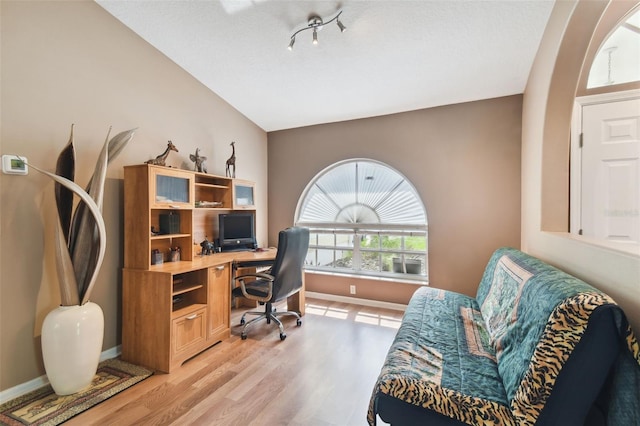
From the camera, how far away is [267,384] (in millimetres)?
2078

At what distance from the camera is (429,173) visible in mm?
3447

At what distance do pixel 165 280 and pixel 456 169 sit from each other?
3.28 metres

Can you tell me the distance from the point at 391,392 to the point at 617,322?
2.93ft

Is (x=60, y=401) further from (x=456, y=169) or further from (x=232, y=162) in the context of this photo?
(x=456, y=169)

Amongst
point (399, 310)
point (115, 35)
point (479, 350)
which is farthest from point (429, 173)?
point (115, 35)

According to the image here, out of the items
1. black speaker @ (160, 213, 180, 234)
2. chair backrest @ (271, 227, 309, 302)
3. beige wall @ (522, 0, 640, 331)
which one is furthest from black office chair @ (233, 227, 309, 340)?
beige wall @ (522, 0, 640, 331)

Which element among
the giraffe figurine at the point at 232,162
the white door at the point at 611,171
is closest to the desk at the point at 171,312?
the giraffe figurine at the point at 232,162

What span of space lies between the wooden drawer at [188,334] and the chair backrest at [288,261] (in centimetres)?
69

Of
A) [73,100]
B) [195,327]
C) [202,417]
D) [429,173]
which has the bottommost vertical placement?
[202,417]

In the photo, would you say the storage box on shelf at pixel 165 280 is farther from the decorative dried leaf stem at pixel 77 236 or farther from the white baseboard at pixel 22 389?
the white baseboard at pixel 22 389

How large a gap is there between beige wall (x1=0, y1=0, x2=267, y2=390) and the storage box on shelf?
231 mm

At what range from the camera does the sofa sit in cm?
98

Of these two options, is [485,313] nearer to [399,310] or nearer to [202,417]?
[399,310]

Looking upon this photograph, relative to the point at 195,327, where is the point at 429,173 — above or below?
above
